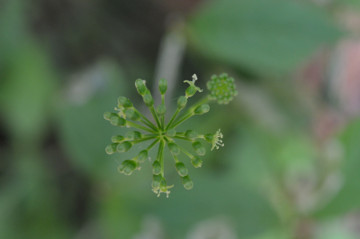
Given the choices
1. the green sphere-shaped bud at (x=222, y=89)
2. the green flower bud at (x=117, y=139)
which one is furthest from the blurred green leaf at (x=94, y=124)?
the green flower bud at (x=117, y=139)

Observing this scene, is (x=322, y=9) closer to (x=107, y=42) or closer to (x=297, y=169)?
(x=297, y=169)

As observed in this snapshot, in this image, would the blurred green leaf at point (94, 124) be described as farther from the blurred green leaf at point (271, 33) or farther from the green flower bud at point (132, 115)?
the green flower bud at point (132, 115)

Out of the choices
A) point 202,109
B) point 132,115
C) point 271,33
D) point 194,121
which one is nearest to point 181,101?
point 202,109

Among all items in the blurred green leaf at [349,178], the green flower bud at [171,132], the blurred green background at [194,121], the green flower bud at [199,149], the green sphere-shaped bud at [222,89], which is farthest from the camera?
the blurred green background at [194,121]

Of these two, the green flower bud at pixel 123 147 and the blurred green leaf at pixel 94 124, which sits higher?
the blurred green leaf at pixel 94 124

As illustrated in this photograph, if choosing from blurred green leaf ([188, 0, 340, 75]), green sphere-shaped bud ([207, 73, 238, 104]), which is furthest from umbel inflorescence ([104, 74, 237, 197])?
blurred green leaf ([188, 0, 340, 75])

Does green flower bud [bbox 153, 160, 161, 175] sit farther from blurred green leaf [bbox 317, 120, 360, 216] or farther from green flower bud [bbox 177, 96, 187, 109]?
blurred green leaf [bbox 317, 120, 360, 216]

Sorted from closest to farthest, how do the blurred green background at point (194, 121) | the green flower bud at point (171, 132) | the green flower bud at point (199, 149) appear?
the green flower bud at point (171, 132) → the green flower bud at point (199, 149) → the blurred green background at point (194, 121)

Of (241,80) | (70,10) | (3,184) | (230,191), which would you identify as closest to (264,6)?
(241,80)
